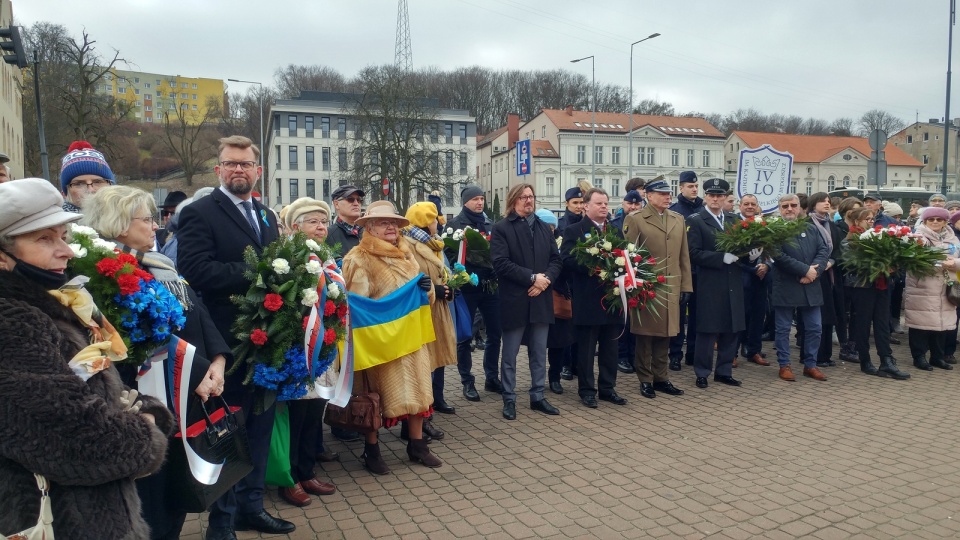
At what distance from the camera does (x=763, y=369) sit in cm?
931

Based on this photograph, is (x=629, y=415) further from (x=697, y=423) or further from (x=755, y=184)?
(x=755, y=184)

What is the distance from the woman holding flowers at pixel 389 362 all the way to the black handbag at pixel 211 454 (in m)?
1.75

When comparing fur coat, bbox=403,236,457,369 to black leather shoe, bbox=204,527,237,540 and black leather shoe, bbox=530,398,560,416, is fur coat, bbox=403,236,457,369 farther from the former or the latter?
black leather shoe, bbox=204,527,237,540

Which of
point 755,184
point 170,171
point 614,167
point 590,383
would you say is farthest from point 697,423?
point 170,171

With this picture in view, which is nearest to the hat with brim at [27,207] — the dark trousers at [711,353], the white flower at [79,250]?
the white flower at [79,250]

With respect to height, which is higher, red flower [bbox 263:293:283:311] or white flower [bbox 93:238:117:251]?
white flower [bbox 93:238:117:251]

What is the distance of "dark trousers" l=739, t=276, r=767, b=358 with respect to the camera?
9.61 m

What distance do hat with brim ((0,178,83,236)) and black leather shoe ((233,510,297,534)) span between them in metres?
2.54

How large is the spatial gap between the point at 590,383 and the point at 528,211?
1.96 meters

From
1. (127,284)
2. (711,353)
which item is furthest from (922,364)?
(127,284)

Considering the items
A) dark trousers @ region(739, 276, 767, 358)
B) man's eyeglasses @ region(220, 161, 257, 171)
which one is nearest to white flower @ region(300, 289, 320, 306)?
man's eyeglasses @ region(220, 161, 257, 171)

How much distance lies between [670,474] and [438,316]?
240 cm

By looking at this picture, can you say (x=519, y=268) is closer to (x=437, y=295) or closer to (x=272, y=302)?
(x=437, y=295)

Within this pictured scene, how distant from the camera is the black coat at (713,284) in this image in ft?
26.8
